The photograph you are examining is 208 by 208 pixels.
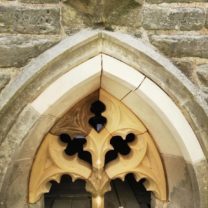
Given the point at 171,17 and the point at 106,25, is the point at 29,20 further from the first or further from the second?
the point at 171,17

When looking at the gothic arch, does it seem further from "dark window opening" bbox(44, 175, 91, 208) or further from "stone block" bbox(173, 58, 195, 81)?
"dark window opening" bbox(44, 175, 91, 208)

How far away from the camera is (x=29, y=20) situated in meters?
1.55

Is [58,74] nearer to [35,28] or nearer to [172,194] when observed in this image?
[35,28]

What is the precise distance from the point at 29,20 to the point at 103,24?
29 cm

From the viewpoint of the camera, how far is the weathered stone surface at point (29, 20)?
1.54 metres

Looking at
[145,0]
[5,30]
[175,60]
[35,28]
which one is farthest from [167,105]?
[5,30]

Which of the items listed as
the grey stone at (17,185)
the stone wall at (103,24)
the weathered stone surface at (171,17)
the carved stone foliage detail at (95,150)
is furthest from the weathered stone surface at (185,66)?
the grey stone at (17,185)

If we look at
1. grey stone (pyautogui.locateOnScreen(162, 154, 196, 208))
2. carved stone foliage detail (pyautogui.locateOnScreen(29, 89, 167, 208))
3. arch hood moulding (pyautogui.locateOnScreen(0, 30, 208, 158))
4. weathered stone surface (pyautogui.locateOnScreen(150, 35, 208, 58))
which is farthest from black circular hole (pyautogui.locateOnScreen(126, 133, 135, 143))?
weathered stone surface (pyautogui.locateOnScreen(150, 35, 208, 58))

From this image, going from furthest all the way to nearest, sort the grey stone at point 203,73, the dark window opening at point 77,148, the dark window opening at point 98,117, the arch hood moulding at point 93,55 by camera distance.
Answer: the dark window opening at point 77,148, the dark window opening at point 98,117, the grey stone at point 203,73, the arch hood moulding at point 93,55

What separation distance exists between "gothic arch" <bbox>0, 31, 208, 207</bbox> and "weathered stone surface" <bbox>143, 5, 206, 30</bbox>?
98 mm

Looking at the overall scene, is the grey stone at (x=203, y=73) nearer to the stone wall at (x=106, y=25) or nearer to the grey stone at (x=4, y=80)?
the stone wall at (x=106, y=25)

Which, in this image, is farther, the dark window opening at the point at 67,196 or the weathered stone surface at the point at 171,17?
the dark window opening at the point at 67,196

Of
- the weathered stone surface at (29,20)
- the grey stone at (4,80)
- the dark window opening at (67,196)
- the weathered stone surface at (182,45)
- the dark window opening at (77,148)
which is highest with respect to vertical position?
the weathered stone surface at (29,20)

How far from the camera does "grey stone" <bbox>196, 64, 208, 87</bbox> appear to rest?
1625 millimetres
